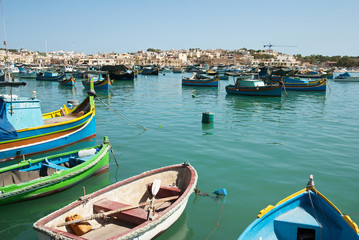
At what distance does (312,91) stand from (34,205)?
4451cm

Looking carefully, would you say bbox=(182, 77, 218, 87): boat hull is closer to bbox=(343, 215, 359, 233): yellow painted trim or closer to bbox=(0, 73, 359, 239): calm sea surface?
bbox=(0, 73, 359, 239): calm sea surface

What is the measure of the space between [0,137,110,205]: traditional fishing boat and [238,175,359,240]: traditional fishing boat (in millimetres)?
6365

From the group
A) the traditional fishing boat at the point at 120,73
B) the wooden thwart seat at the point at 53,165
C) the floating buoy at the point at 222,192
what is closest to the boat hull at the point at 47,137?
the wooden thwart seat at the point at 53,165

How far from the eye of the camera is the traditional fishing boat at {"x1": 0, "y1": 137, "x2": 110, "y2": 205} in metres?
8.30

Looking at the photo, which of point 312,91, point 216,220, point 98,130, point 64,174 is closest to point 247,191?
point 216,220

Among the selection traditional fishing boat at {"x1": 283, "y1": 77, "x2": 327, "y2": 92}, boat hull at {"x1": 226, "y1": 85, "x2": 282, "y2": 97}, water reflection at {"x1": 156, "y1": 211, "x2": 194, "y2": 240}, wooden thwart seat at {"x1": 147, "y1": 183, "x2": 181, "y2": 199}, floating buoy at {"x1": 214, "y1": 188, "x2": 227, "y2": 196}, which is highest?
traditional fishing boat at {"x1": 283, "y1": 77, "x2": 327, "y2": 92}

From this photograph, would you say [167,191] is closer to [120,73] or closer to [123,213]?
[123,213]

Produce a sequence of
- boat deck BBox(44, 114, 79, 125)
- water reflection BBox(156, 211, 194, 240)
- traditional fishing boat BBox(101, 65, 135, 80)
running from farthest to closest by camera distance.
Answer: traditional fishing boat BBox(101, 65, 135, 80)
boat deck BBox(44, 114, 79, 125)
water reflection BBox(156, 211, 194, 240)

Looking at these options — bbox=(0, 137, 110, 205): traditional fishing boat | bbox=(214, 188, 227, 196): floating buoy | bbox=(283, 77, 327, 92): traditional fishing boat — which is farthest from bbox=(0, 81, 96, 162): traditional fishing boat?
bbox=(283, 77, 327, 92): traditional fishing boat

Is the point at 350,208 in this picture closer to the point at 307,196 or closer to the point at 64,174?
the point at 307,196

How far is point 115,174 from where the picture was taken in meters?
11.3

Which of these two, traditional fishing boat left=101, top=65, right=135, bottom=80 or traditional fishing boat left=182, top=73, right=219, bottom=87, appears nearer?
traditional fishing boat left=182, top=73, right=219, bottom=87

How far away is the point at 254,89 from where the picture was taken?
36594 millimetres

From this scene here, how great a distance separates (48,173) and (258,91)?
31.4 metres
